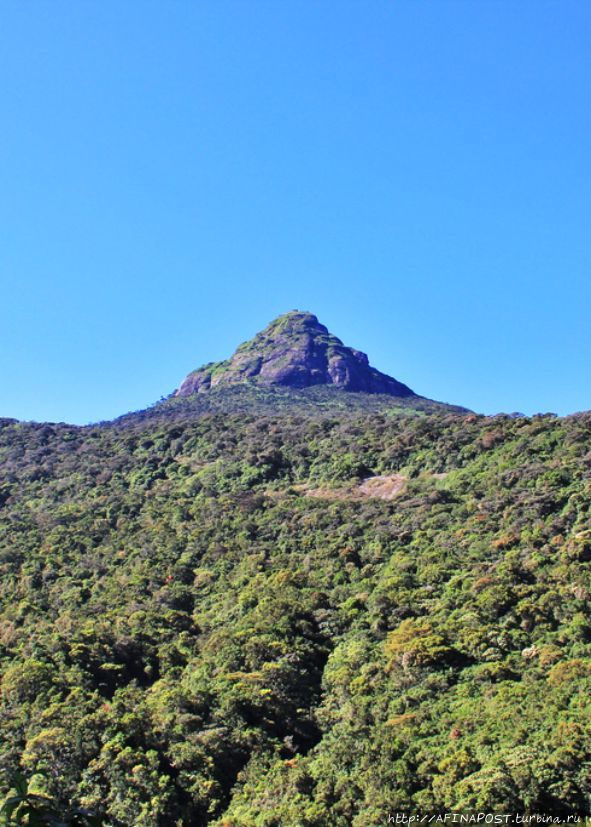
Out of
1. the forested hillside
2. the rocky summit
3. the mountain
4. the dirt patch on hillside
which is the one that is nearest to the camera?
the mountain

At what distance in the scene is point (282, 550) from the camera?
151 feet

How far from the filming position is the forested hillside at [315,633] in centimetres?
2491

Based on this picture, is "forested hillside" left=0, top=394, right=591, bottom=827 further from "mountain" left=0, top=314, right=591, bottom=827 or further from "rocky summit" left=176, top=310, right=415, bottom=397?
"rocky summit" left=176, top=310, right=415, bottom=397

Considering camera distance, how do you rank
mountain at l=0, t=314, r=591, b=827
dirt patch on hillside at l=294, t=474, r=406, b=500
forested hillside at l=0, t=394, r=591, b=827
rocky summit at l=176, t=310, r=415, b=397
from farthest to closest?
rocky summit at l=176, t=310, r=415, b=397 < dirt patch on hillside at l=294, t=474, r=406, b=500 < forested hillside at l=0, t=394, r=591, b=827 < mountain at l=0, t=314, r=591, b=827

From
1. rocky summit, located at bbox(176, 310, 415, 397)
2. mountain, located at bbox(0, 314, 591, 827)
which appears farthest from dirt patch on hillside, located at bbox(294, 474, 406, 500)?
rocky summit, located at bbox(176, 310, 415, 397)

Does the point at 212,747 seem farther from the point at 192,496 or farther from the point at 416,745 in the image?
the point at 192,496

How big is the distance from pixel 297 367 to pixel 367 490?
221ft

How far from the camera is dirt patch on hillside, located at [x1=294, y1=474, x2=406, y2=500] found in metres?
53.6

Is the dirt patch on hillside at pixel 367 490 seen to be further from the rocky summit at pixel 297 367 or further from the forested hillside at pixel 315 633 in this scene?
the rocky summit at pixel 297 367

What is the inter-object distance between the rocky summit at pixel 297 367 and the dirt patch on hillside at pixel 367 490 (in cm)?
6151

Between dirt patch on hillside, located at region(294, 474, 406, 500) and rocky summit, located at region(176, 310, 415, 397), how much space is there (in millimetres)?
61509

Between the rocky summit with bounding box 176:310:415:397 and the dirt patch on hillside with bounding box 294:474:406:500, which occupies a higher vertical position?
the rocky summit with bounding box 176:310:415:397

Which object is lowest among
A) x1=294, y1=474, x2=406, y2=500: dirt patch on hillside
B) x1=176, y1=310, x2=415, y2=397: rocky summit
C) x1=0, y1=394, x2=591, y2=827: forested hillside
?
x1=0, y1=394, x2=591, y2=827: forested hillside

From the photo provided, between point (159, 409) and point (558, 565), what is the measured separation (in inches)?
3010
